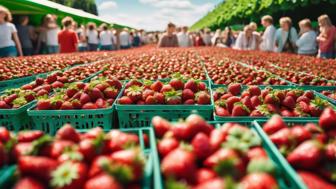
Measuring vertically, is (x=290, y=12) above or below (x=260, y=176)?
above

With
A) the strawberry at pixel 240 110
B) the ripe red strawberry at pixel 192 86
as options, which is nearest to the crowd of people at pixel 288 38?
the ripe red strawberry at pixel 192 86

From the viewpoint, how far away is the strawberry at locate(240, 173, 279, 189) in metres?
1.20

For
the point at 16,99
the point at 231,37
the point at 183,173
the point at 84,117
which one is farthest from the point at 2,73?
the point at 231,37

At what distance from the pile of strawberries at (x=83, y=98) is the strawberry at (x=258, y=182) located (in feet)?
5.48

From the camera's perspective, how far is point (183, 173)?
1.33m

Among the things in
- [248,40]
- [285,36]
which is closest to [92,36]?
[248,40]

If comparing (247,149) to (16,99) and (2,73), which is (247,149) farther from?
(2,73)

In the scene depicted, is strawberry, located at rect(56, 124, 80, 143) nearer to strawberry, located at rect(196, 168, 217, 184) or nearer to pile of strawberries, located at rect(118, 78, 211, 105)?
strawberry, located at rect(196, 168, 217, 184)

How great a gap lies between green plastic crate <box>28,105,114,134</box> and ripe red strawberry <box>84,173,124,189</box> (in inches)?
49.8

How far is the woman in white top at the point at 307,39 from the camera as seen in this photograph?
8250 mm

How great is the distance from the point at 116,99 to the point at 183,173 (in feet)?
5.15

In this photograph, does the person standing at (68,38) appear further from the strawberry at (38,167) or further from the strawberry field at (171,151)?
the strawberry at (38,167)

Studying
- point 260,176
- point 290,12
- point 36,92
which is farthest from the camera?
point 290,12

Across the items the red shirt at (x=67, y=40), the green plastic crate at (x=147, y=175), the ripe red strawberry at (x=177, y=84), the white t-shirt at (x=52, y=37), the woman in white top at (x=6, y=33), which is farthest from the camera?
the white t-shirt at (x=52, y=37)
